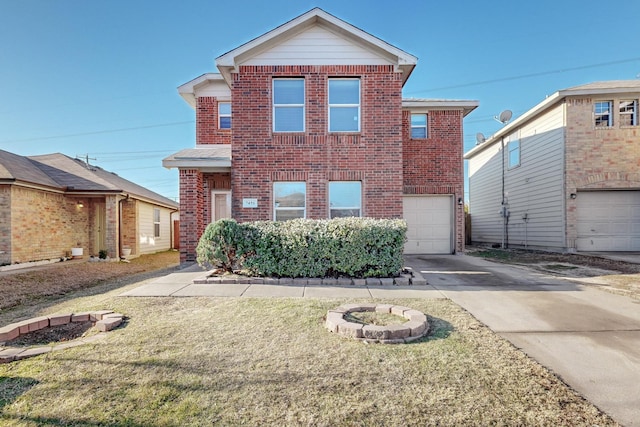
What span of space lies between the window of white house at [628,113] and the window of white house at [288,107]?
1189 centimetres

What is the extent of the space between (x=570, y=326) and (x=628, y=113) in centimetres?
1219

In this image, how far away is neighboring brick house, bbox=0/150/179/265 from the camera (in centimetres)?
973

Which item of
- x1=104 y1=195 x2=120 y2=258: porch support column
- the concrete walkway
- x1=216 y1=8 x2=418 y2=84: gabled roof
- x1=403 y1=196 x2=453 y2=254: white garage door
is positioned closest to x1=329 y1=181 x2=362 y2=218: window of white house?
the concrete walkway

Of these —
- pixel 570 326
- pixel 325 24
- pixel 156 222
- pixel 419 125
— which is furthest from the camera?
pixel 156 222

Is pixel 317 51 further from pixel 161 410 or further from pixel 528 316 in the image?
pixel 161 410

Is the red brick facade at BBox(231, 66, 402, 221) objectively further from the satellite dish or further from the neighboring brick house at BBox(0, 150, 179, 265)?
the satellite dish

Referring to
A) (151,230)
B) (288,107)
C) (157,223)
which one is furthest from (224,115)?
(157,223)

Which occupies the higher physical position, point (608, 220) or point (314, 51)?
point (314, 51)

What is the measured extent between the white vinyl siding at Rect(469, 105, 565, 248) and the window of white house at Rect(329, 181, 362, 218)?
831cm

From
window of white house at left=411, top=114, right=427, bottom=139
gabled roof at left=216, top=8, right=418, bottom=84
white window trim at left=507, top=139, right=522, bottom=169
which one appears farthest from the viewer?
white window trim at left=507, top=139, right=522, bottom=169

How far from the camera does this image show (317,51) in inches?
359

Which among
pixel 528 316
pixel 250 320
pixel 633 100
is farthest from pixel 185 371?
pixel 633 100

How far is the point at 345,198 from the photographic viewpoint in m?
9.23

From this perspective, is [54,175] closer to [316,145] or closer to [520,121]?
[316,145]
